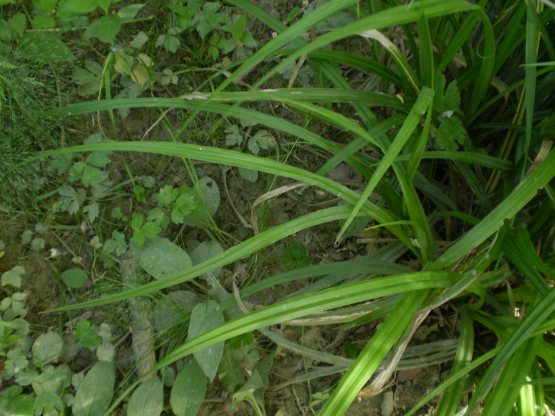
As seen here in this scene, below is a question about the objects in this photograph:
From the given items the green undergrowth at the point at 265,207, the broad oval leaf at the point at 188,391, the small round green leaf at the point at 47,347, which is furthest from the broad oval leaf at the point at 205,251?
the small round green leaf at the point at 47,347

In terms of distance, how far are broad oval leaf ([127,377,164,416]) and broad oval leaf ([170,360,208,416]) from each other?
0.03 meters

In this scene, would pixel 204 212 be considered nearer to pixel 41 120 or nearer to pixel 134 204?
pixel 134 204

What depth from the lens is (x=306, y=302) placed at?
2.70 ft

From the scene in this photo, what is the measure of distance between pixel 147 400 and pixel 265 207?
512 millimetres

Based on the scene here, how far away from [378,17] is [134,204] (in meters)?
0.83

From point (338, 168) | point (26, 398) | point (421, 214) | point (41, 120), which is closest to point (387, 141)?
point (421, 214)

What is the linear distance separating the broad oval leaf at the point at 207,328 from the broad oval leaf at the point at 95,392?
221mm

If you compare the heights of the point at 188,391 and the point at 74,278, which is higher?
the point at 74,278

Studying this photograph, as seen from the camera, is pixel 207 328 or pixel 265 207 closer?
pixel 207 328

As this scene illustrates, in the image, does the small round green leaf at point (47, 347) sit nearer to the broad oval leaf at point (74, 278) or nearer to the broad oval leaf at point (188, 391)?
the broad oval leaf at point (74, 278)

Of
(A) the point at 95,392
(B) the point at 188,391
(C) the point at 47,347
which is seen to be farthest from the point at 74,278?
(B) the point at 188,391

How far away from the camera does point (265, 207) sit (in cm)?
137

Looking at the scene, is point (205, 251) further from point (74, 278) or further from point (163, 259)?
point (74, 278)

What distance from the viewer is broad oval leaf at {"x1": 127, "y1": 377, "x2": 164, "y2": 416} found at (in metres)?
1.25
